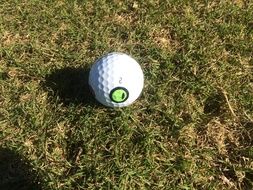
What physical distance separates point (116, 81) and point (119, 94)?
0.30 ft

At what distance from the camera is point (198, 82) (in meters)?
3.59

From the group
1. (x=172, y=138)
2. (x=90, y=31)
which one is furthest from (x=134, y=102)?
(x=90, y=31)

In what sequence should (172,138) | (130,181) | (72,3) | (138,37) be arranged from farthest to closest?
1. (72,3)
2. (138,37)
3. (172,138)
4. (130,181)

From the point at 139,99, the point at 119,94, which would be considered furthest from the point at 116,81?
the point at 139,99

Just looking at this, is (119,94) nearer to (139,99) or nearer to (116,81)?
(116,81)

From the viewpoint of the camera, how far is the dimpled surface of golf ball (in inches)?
125

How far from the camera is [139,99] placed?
136 inches

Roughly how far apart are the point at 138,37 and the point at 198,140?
114 centimetres

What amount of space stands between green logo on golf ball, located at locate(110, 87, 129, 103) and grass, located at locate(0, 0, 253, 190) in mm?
179

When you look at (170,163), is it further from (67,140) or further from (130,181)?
(67,140)

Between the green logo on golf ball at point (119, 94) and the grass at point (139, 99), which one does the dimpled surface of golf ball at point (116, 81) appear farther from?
the grass at point (139, 99)

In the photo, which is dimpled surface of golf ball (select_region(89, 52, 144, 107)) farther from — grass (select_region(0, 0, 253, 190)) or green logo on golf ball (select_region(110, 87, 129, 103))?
grass (select_region(0, 0, 253, 190))

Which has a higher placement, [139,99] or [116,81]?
[116,81]

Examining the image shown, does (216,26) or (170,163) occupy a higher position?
(216,26)
